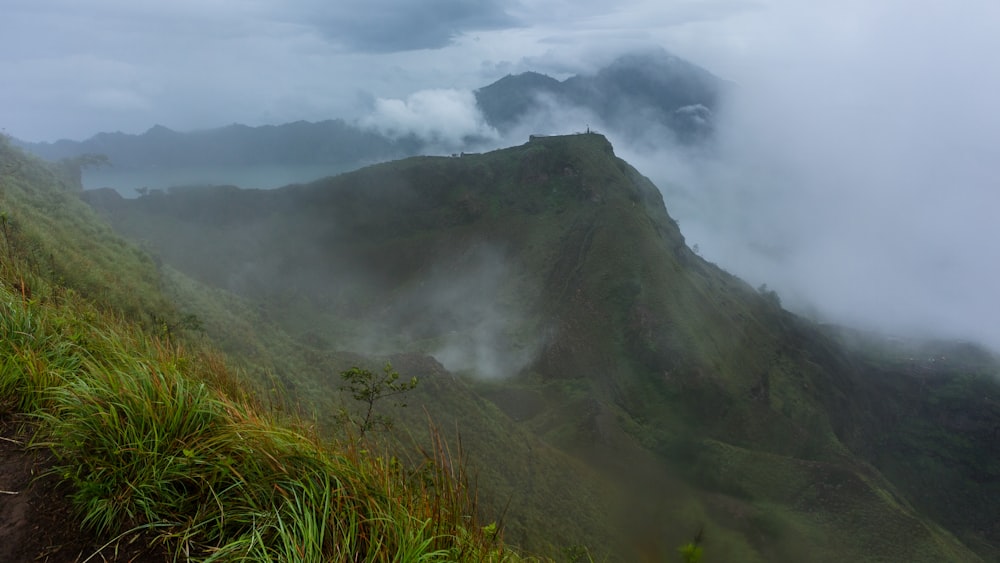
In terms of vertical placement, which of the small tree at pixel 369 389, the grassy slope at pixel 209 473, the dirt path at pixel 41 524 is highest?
the grassy slope at pixel 209 473

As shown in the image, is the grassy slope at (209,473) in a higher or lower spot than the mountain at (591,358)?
higher

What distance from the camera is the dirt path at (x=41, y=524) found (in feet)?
9.42

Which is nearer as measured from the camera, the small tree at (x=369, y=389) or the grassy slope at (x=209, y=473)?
the grassy slope at (x=209, y=473)

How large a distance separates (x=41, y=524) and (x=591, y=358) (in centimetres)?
6733

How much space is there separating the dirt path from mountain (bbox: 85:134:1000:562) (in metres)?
17.1

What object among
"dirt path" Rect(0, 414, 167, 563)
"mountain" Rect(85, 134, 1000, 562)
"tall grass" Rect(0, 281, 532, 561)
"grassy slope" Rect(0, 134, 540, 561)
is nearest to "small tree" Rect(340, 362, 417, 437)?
"grassy slope" Rect(0, 134, 540, 561)

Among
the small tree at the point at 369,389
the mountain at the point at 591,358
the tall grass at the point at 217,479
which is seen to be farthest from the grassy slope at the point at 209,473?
the mountain at the point at 591,358

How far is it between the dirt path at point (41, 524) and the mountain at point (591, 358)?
675 inches

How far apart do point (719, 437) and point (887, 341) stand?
124933mm

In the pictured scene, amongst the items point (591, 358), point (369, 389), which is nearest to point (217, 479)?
point (369, 389)

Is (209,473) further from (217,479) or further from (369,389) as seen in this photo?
(369,389)

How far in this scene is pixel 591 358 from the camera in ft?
224

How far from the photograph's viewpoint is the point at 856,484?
49688 millimetres

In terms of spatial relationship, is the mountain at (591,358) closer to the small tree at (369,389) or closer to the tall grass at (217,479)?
the small tree at (369,389)
